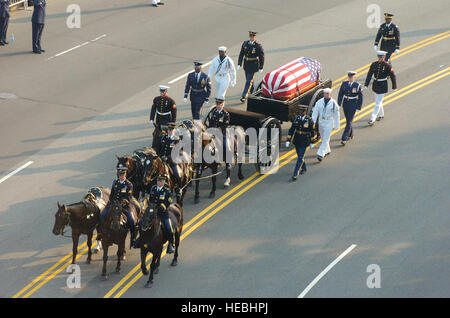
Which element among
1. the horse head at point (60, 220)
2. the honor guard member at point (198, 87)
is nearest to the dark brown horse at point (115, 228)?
the horse head at point (60, 220)

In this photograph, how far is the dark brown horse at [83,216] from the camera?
1936cm

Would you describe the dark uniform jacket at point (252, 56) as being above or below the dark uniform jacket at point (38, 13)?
below

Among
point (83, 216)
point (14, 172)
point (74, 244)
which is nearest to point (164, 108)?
point (14, 172)

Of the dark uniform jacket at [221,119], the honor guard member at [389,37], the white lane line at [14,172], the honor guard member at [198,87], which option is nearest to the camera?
the dark uniform jacket at [221,119]

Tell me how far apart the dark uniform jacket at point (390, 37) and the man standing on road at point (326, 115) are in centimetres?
639

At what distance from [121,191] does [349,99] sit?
8930mm

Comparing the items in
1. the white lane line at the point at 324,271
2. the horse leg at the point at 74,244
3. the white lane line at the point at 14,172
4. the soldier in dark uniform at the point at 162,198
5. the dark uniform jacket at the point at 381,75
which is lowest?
the white lane line at the point at 324,271

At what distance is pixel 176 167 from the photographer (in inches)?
875

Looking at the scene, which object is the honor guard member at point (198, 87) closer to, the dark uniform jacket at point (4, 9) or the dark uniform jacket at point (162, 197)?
the dark uniform jacket at point (162, 197)

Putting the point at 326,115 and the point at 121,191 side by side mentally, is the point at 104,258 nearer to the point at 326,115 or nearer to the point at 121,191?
the point at 121,191

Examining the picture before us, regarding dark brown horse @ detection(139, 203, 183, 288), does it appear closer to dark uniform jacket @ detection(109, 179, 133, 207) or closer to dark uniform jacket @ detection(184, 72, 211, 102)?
dark uniform jacket @ detection(109, 179, 133, 207)

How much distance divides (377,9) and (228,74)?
10989 millimetres

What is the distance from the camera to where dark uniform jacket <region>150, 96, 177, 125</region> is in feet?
A: 82.8
